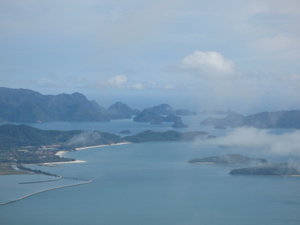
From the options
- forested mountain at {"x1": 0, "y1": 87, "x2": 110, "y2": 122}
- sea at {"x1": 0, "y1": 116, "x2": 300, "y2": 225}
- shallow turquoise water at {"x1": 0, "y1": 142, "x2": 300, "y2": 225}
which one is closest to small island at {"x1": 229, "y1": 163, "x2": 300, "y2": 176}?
sea at {"x1": 0, "y1": 116, "x2": 300, "y2": 225}

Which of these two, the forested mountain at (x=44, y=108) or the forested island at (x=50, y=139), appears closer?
the forested island at (x=50, y=139)

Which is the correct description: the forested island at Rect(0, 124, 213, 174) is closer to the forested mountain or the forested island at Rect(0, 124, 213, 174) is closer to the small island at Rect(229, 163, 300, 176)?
the small island at Rect(229, 163, 300, 176)

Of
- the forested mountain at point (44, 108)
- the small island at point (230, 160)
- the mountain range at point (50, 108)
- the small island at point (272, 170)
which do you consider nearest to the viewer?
the small island at point (272, 170)

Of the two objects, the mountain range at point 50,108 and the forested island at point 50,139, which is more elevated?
the mountain range at point 50,108

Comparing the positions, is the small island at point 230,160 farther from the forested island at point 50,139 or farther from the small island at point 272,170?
the forested island at point 50,139

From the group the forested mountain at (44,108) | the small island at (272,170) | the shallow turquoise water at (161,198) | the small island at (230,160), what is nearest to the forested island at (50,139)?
the shallow turquoise water at (161,198)

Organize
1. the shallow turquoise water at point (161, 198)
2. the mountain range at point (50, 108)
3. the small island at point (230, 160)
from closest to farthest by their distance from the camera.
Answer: the shallow turquoise water at point (161, 198) → the small island at point (230, 160) → the mountain range at point (50, 108)

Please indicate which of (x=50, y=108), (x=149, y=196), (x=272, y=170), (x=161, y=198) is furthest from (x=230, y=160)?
(x=50, y=108)

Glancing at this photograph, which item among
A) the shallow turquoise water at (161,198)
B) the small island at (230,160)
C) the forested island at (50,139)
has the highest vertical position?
the forested island at (50,139)
